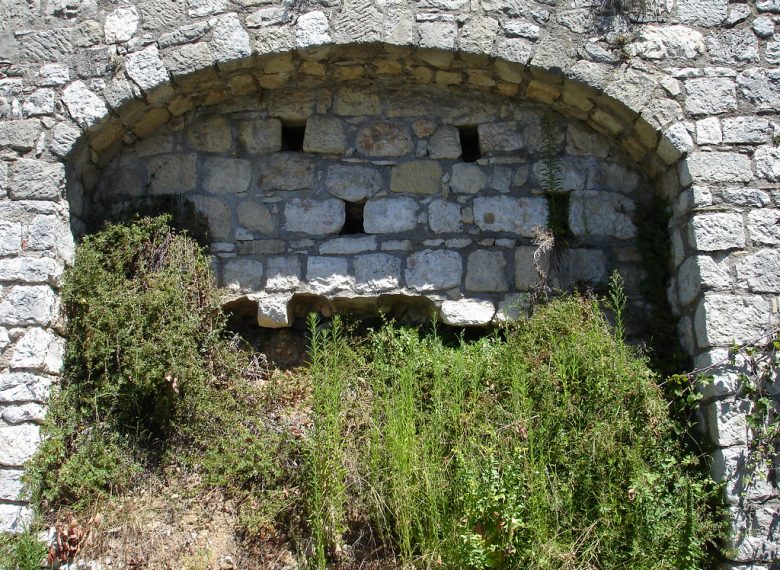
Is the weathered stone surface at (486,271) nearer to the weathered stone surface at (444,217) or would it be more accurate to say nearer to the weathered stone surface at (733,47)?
the weathered stone surface at (444,217)

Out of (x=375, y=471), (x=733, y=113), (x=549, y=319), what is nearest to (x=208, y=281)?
(x=375, y=471)

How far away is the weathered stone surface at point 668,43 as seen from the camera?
15.3 ft

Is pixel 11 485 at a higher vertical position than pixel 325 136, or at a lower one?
lower

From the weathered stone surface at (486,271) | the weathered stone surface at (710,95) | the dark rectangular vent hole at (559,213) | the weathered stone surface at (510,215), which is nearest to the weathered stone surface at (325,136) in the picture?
the weathered stone surface at (510,215)

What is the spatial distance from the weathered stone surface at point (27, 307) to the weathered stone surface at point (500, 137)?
2713mm

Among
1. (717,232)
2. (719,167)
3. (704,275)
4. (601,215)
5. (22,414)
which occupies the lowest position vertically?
(22,414)

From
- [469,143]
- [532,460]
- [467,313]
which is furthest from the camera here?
[469,143]

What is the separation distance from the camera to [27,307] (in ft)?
14.4

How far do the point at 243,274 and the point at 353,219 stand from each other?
78 cm

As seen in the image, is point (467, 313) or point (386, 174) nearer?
point (467, 313)

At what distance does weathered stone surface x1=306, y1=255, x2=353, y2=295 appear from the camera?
15.9 feet

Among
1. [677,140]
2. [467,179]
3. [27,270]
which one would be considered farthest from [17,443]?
[677,140]

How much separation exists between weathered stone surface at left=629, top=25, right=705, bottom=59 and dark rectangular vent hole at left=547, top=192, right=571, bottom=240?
0.93 metres

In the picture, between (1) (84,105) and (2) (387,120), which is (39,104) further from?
(2) (387,120)
